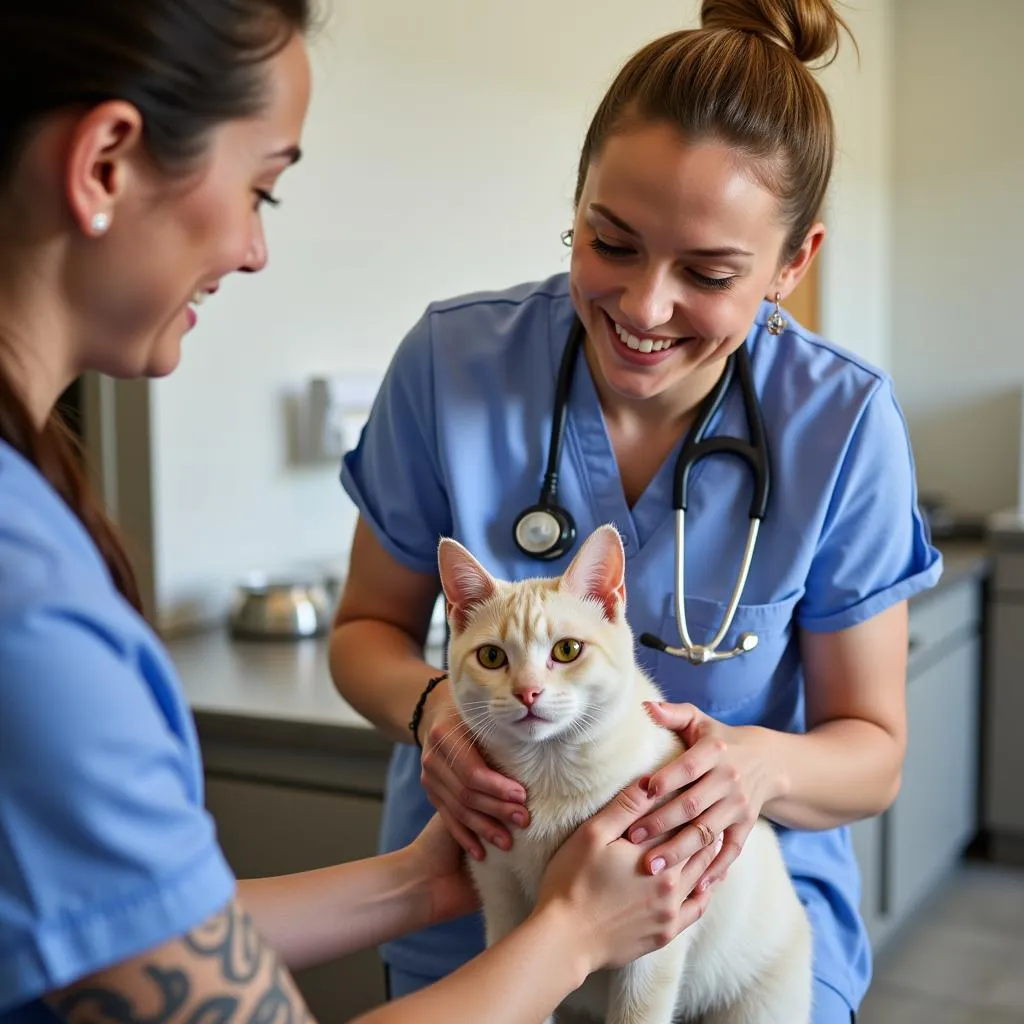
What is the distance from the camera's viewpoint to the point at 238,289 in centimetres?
221

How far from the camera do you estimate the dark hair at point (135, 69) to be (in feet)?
2.20

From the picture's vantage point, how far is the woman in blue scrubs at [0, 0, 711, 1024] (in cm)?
58

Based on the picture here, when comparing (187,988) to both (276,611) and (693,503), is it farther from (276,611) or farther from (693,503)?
(276,611)

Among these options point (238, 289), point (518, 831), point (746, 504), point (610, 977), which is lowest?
point (610, 977)

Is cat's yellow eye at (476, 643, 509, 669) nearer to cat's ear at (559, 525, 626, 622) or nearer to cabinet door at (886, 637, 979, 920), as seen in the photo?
cat's ear at (559, 525, 626, 622)

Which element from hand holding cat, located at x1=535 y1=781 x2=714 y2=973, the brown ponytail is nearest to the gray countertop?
hand holding cat, located at x1=535 y1=781 x2=714 y2=973

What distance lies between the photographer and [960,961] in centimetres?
294

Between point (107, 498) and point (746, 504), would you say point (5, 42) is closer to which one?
point (746, 504)

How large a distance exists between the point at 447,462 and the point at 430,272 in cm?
128

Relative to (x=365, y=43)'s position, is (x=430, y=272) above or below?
below

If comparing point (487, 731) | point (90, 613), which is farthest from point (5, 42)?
point (487, 731)

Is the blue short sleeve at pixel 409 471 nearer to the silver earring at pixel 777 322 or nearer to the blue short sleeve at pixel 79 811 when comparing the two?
the silver earring at pixel 777 322

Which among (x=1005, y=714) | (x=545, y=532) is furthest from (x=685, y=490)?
(x=1005, y=714)

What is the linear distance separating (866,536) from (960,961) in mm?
2042
